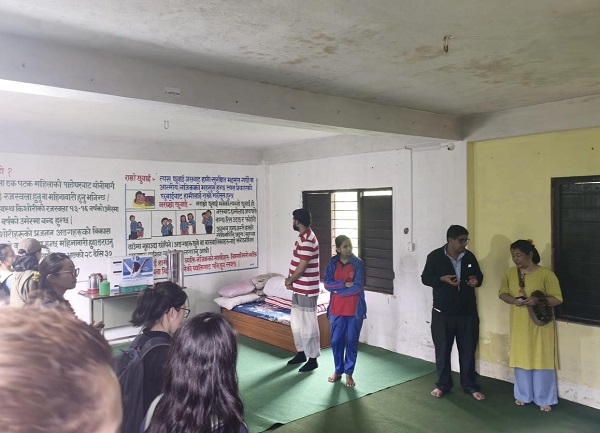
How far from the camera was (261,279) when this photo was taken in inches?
279

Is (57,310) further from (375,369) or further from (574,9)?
(375,369)

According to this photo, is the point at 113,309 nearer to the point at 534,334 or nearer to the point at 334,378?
the point at 334,378

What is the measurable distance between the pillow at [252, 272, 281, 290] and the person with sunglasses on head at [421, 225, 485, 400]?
10.1 ft

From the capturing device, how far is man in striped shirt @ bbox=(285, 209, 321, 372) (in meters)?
5.04

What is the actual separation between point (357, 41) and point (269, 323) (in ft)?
13.5

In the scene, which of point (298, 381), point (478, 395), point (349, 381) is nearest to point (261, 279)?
point (298, 381)

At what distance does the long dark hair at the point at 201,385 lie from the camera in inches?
57.7

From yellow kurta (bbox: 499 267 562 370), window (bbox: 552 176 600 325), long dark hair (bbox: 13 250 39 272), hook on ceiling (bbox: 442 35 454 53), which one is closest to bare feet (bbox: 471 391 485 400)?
yellow kurta (bbox: 499 267 562 370)

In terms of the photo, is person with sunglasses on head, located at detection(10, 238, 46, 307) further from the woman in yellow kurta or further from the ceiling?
the woman in yellow kurta

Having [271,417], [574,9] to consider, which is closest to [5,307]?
[574,9]

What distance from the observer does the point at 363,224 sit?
20.0 ft

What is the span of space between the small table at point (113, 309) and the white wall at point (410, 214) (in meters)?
2.94

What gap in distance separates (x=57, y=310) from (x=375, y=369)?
489 centimetres

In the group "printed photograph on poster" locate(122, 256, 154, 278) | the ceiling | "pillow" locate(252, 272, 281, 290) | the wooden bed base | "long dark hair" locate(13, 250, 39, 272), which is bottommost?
the wooden bed base
